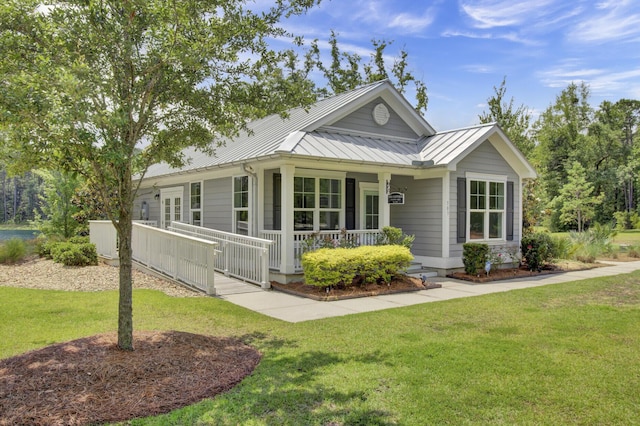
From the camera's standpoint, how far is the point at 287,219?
10.3 metres

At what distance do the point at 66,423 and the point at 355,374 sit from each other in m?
2.58

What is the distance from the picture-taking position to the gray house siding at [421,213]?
41.1 ft

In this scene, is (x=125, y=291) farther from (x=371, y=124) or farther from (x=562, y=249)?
(x=562, y=249)

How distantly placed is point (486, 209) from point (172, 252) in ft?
29.6

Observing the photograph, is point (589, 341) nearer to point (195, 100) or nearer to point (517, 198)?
→ point (195, 100)

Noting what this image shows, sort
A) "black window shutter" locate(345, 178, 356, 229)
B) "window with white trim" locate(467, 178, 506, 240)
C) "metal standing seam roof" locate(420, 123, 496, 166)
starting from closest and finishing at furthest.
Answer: "metal standing seam roof" locate(420, 123, 496, 166)
"black window shutter" locate(345, 178, 356, 229)
"window with white trim" locate(467, 178, 506, 240)

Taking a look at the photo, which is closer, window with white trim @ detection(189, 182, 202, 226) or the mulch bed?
the mulch bed

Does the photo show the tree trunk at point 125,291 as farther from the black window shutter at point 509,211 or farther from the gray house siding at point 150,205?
the gray house siding at point 150,205

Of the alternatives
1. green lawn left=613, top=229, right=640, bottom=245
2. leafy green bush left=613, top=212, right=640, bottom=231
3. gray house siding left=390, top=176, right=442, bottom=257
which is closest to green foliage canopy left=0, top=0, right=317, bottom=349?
gray house siding left=390, top=176, right=442, bottom=257

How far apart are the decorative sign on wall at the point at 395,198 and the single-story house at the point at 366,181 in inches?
1.1

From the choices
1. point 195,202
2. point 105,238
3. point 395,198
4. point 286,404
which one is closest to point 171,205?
point 195,202

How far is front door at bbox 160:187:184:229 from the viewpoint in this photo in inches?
633

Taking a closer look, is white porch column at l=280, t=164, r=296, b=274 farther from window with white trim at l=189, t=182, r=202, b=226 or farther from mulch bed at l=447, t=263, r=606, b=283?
window with white trim at l=189, t=182, r=202, b=226

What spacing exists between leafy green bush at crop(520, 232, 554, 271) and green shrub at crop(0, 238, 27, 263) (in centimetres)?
1568
